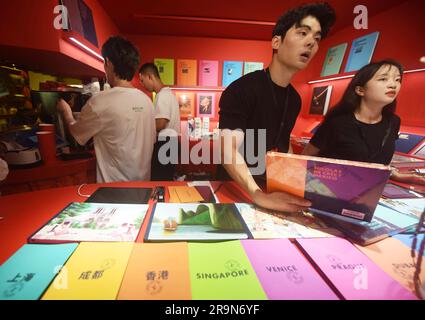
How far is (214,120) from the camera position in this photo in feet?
11.4

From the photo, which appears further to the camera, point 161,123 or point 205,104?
point 205,104

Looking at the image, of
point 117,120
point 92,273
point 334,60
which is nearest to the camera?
point 92,273

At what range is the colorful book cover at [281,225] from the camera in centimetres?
68

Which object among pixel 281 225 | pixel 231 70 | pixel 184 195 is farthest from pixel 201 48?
pixel 281 225

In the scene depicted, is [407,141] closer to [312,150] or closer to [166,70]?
[312,150]

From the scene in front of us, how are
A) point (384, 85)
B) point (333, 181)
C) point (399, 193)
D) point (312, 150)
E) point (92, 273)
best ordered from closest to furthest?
point (92, 273) → point (333, 181) → point (399, 193) → point (384, 85) → point (312, 150)

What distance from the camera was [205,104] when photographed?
335 cm

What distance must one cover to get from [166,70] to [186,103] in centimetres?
54

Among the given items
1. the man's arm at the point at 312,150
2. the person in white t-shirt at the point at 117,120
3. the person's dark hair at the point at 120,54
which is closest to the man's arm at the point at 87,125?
the person in white t-shirt at the point at 117,120

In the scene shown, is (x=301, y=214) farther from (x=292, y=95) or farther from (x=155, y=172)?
(x=155, y=172)

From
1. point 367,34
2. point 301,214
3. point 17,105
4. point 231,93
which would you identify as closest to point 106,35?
point 17,105

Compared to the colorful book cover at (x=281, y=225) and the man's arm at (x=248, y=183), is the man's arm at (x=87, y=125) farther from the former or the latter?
the colorful book cover at (x=281, y=225)

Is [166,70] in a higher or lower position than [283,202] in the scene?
higher

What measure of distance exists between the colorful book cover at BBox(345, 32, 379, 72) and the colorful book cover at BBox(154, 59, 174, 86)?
2281mm
